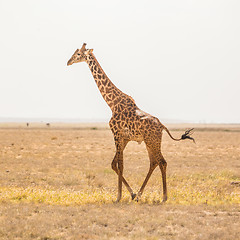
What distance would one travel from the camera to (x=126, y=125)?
968 centimetres

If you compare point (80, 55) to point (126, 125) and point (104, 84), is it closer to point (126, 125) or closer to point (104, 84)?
point (104, 84)

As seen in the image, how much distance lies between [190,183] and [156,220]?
260 inches

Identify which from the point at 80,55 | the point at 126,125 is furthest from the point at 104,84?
the point at 126,125

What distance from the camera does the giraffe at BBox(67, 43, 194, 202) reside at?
958 cm

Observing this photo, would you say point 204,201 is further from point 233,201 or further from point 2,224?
point 2,224

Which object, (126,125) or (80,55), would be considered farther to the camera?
(80,55)

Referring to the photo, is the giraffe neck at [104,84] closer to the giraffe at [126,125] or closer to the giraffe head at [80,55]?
the giraffe at [126,125]

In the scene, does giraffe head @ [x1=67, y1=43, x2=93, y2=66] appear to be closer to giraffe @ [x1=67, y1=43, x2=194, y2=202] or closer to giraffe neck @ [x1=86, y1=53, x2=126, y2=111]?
giraffe @ [x1=67, y1=43, x2=194, y2=202]

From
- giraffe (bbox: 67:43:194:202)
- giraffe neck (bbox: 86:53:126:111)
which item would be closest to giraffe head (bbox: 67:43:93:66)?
giraffe (bbox: 67:43:194:202)

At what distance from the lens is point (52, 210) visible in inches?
348

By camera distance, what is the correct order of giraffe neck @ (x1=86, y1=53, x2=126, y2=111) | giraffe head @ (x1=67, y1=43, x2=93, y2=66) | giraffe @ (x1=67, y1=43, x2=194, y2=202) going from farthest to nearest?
1. giraffe head @ (x1=67, y1=43, x2=93, y2=66)
2. giraffe neck @ (x1=86, y1=53, x2=126, y2=111)
3. giraffe @ (x1=67, y1=43, x2=194, y2=202)

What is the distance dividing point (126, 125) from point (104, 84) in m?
1.66

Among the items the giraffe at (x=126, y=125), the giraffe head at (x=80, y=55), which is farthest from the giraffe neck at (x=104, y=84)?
the giraffe head at (x=80, y=55)

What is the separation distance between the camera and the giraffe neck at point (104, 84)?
33.4ft
